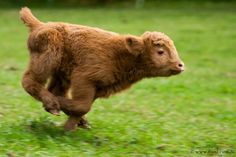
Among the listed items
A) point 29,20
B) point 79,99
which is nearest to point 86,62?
point 79,99

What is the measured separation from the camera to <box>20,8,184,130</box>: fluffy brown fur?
6.92 m

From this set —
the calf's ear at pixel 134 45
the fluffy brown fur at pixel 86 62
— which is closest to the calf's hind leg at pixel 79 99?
the fluffy brown fur at pixel 86 62

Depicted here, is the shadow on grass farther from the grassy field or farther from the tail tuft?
the tail tuft

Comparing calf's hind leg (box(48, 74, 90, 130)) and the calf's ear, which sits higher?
the calf's ear

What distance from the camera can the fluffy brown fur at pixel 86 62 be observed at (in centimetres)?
692

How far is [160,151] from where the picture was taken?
681cm

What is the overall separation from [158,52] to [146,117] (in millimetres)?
2059

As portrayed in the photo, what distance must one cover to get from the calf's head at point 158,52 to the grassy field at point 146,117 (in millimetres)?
915

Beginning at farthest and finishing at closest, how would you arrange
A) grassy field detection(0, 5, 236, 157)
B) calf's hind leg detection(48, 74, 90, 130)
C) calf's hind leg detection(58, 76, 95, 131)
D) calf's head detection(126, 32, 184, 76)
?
calf's hind leg detection(48, 74, 90, 130)
calf's head detection(126, 32, 184, 76)
calf's hind leg detection(58, 76, 95, 131)
grassy field detection(0, 5, 236, 157)

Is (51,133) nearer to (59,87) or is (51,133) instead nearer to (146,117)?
(59,87)

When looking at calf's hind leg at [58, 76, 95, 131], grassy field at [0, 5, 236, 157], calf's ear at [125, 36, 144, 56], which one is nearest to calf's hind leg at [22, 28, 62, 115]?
calf's hind leg at [58, 76, 95, 131]

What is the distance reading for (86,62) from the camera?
7.03 m

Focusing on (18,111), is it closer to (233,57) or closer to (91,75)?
(91,75)

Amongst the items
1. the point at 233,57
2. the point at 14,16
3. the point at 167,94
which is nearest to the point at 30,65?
the point at 167,94
